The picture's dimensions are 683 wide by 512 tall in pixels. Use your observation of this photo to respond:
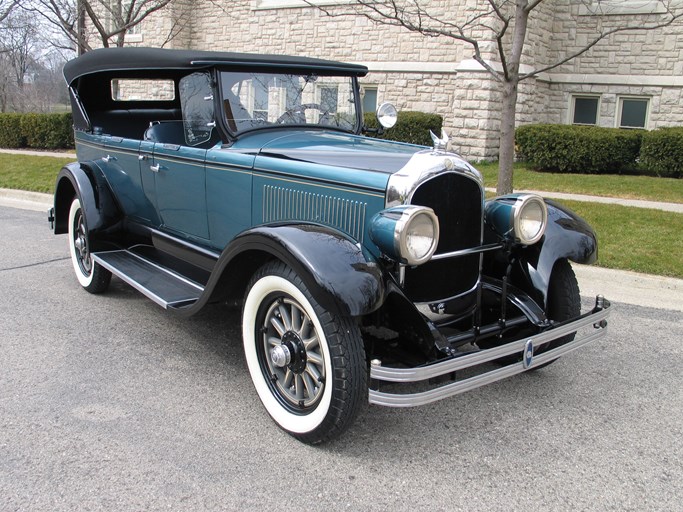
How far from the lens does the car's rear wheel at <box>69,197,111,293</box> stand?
5.31 meters

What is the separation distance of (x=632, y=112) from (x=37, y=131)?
45.2 ft

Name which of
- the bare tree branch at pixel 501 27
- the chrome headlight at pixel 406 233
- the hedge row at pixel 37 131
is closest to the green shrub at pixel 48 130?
the hedge row at pixel 37 131

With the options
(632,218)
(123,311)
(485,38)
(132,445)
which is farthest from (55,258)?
(485,38)

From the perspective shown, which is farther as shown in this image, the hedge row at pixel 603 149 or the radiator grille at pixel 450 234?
the hedge row at pixel 603 149

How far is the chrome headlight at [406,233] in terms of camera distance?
297cm

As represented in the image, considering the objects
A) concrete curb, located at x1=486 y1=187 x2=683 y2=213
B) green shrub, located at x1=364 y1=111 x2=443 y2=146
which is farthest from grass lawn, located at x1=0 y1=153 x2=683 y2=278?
green shrub, located at x1=364 y1=111 x2=443 y2=146

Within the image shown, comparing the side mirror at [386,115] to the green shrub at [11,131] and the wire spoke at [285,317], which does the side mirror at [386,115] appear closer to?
the wire spoke at [285,317]

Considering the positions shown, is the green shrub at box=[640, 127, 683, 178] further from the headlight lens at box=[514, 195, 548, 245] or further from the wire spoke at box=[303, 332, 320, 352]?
the wire spoke at box=[303, 332, 320, 352]

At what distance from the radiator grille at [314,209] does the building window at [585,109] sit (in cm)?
1180

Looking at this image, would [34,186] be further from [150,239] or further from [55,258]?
[150,239]

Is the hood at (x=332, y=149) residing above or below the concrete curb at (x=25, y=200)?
above

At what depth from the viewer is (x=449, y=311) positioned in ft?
11.9

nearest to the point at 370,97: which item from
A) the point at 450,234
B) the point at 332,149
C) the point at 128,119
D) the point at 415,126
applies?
the point at 415,126

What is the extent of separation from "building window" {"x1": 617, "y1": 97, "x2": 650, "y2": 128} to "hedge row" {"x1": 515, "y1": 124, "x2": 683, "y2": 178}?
164 cm
